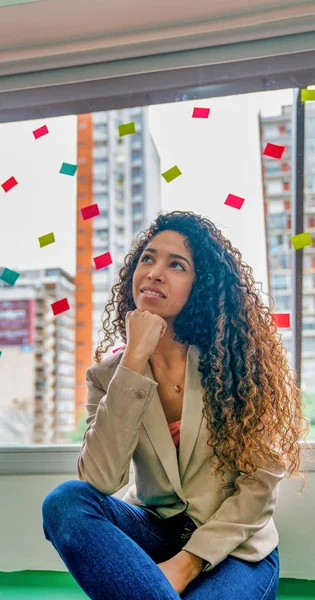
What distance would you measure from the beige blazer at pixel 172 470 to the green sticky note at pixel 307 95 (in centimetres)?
100

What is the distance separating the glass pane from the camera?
1978 millimetres

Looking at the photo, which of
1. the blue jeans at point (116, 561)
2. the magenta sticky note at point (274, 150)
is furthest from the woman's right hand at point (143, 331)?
the magenta sticky note at point (274, 150)

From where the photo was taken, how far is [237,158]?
1.99 m

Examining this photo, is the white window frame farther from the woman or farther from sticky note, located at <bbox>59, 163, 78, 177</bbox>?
the woman

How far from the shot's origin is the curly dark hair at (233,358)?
1.33m

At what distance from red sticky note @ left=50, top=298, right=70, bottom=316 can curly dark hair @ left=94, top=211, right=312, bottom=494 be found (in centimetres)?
46

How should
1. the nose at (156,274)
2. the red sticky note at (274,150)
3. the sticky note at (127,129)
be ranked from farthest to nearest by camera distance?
the sticky note at (127,129) < the red sticky note at (274,150) < the nose at (156,274)

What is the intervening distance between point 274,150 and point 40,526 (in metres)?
1.57

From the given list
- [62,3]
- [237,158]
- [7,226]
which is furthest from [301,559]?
[62,3]

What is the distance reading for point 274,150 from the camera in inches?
75.3

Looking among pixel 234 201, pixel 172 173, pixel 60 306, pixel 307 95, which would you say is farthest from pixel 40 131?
pixel 307 95

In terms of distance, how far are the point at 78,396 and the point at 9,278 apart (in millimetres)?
548

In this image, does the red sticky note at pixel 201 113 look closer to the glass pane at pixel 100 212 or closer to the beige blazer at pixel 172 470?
the glass pane at pixel 100 212

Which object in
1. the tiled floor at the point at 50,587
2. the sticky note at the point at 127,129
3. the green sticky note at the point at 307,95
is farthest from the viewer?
the sticky note at the point at 127,129
